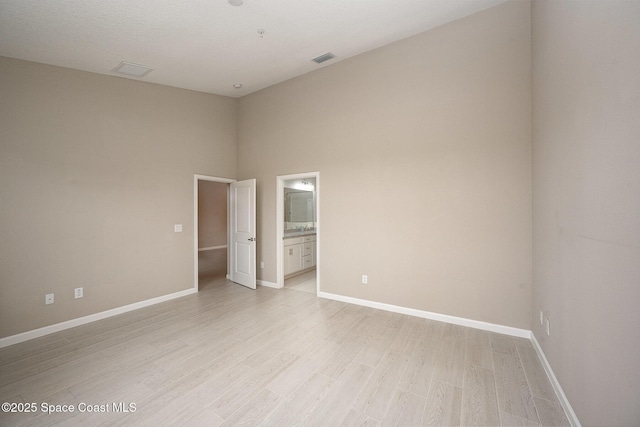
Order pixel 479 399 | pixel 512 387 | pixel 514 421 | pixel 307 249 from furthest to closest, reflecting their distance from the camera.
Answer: pixel 307 249, pixel 512 387, pixel 479 399, pixel 514 421

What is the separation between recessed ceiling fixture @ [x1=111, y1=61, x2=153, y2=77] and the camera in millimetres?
3343

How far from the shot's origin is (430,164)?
3205 millimetres

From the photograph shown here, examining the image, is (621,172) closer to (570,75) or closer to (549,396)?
(570,75)

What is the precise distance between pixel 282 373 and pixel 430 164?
287 centimetres

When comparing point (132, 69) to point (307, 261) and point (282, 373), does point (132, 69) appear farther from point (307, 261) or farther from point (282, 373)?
point (307, 261)

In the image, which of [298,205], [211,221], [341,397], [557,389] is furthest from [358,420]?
[211,221]

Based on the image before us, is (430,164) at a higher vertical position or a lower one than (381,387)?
higher

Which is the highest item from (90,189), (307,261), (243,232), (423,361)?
(90,189)

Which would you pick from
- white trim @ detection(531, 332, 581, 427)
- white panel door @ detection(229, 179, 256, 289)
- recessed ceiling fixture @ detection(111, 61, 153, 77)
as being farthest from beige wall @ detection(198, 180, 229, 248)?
white trim @ detection(531, 332, 581, 427)

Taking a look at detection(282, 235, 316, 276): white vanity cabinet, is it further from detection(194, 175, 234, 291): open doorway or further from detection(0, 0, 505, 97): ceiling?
detection(0, 0, 505, 97): ceiling

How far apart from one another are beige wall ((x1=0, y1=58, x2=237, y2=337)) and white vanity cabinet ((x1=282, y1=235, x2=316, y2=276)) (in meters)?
1.78

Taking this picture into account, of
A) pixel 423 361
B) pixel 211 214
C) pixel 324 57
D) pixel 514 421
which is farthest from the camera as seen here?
pixel 211 214

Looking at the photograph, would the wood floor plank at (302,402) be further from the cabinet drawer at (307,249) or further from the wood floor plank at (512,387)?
the cabinet drawer at (307,249)

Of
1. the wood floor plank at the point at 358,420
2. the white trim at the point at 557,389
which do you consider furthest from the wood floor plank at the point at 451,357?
the wood floor plank at the point at 358,420
